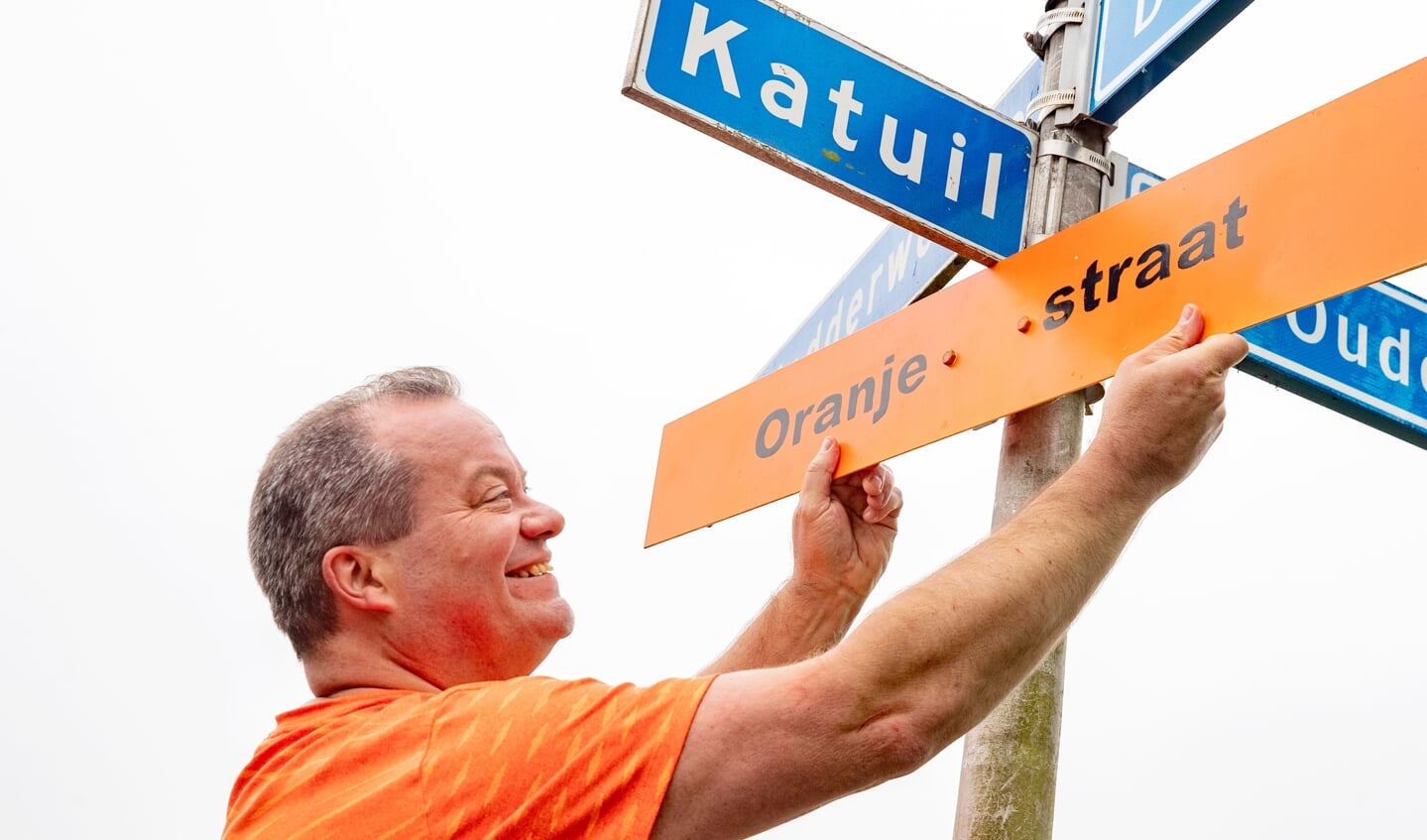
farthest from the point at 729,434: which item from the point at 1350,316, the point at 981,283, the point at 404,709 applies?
the point at 1350,316

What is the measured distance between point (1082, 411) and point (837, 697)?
3.81ft

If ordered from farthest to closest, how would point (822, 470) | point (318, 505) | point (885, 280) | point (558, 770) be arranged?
point (885, 280), point (822, 470), point (318, 505), point (558, 770)

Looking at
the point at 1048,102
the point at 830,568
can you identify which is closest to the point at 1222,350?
the point at 830,568

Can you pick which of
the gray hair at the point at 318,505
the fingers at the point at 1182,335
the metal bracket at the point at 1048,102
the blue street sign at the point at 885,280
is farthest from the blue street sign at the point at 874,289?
the gray hair at the point at 318,505

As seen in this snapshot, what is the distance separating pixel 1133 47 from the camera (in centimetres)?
240

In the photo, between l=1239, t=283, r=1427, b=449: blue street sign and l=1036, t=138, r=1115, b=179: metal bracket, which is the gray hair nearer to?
l=1036, t=138, r=1115, b=179: metal bracket

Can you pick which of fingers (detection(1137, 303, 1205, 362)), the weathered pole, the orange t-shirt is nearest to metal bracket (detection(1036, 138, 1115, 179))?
the weathered pole

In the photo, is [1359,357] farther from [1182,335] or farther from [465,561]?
[465,561]

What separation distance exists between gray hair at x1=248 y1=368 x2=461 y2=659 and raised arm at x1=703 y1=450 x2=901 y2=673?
2.26 feet

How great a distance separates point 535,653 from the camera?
1954 millimetres

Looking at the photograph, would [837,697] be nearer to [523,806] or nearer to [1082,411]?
[523,806]

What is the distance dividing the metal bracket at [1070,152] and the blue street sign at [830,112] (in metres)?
0.13

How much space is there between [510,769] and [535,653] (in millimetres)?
489

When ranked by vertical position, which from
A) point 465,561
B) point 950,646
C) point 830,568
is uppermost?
point 830,568
